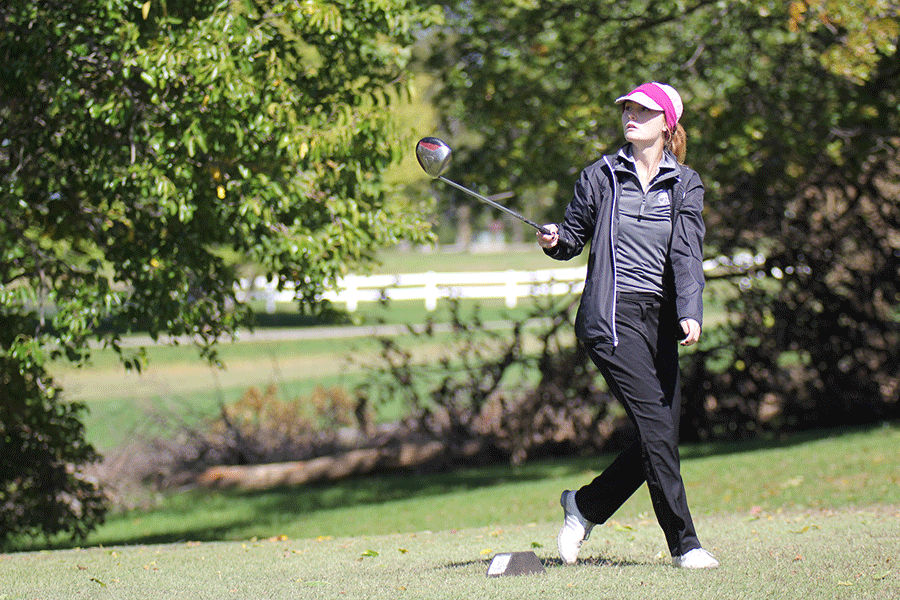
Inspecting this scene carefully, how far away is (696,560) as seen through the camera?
13.8ft

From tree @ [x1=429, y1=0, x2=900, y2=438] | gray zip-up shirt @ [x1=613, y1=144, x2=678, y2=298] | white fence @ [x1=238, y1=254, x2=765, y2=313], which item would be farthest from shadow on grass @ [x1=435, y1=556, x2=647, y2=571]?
white fence @ [x1=238, y1=254, x2=765, y2=313]

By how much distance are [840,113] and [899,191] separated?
2113 mm

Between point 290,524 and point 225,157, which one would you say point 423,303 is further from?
point 225,157

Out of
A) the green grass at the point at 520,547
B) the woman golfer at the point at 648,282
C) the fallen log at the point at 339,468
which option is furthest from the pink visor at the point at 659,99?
the fallen log at the point at 339,468

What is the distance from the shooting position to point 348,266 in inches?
309

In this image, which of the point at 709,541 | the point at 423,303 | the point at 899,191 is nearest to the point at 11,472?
the point at 709,541

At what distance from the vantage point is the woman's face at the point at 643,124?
4.24 m

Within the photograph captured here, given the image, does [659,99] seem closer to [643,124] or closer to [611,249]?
[643,124]

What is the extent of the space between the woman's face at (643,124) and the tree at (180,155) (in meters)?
2.65

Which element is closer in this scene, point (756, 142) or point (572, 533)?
point (572, 533)

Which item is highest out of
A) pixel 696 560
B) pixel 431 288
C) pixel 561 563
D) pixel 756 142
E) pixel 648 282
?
pixel 756 142

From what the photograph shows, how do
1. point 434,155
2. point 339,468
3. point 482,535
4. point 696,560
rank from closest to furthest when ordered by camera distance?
point 696,560
point 434,155
point 482,535
point 339,468

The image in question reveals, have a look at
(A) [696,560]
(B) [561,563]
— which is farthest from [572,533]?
(A) [696,560]

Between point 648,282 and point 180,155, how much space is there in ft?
10.9
